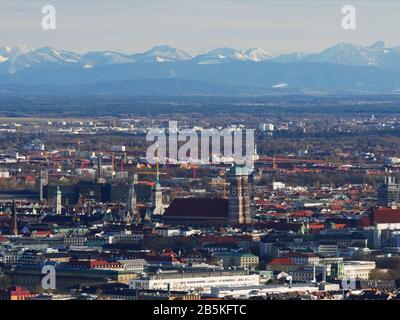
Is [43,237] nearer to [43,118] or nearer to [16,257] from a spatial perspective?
[16,257]

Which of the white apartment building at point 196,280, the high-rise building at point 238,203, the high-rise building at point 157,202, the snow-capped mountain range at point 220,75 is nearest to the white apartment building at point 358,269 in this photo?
the white apartment building at point 196,280

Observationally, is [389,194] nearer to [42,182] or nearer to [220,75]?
[42,182]

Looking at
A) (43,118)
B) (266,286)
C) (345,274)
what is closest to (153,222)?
(345,274)

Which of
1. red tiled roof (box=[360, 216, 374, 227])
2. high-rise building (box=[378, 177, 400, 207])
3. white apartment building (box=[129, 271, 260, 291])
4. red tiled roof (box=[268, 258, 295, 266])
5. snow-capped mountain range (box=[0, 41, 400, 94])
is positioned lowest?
snow-capped mountain range (box=[0, 41, 400, 94])

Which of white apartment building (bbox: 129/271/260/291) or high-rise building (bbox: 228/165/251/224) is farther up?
white apartment building (bbox: 129/271/260/291)

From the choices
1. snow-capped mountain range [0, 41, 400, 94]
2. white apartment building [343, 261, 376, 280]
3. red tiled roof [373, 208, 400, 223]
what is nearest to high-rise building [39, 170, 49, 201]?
red tiled roof [373, 208, 400, 223]

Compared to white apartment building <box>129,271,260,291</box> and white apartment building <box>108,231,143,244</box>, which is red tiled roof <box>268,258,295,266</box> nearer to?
white apartment building <box>129,271,260,291</box>

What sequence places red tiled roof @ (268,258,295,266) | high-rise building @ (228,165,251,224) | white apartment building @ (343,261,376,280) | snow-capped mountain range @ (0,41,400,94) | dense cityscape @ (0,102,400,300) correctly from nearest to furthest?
dense cityscape @ (0,102,400,300) → white apartment building @ (343,261,376,280) → red tiled roof @ (268,258,295,266) → high-rise building @ (228,165,251,224) → snow-capped mountain range @ (0,41,400,94)
